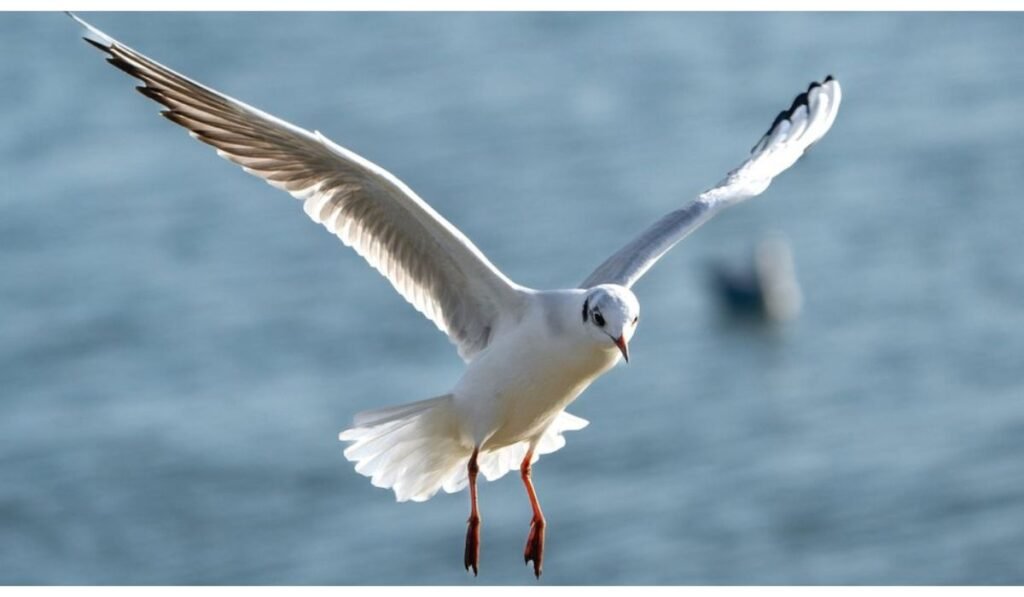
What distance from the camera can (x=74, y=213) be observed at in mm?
21438

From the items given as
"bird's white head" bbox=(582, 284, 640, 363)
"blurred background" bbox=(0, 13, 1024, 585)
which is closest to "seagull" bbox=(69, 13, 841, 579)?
"bird's white head" bbox=(582, 284, 640, 363)

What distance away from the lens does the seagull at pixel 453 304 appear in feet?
21.4

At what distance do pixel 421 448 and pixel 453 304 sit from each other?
1.86 feet

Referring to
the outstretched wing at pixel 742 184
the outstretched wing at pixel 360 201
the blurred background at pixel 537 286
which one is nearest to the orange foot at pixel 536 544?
the outstretched wing at pixel 360 201

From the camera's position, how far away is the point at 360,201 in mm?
7035

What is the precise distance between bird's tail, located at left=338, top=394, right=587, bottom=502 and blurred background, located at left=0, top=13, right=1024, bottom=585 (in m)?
9.10

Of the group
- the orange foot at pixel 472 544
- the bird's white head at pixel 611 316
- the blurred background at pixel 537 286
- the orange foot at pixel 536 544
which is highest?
the blurred background at pixel 537 286

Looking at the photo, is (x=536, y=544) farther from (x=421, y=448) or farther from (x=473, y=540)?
(x=421, y=448)

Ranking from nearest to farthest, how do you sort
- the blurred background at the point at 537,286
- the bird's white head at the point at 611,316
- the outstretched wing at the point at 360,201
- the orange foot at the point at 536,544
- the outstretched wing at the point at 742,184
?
the bird's white head at the point at 611,316, the outstretched wing at the point at 360,201, the orange foot at the point at 536,544, the outstretched wing at the point at 742,184, the blurred background at the point at 537,286

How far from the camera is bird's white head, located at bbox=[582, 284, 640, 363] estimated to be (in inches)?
244

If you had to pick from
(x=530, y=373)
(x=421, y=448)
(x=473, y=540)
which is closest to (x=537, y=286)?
(x=421, y=448)

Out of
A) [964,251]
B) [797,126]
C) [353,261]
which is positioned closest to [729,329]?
[964,251]

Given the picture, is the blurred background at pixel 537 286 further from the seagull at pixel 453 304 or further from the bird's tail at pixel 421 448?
the seagull at pixel 453 304

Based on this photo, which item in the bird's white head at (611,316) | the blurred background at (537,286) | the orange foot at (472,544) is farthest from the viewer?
the blurred background at (537,286)
